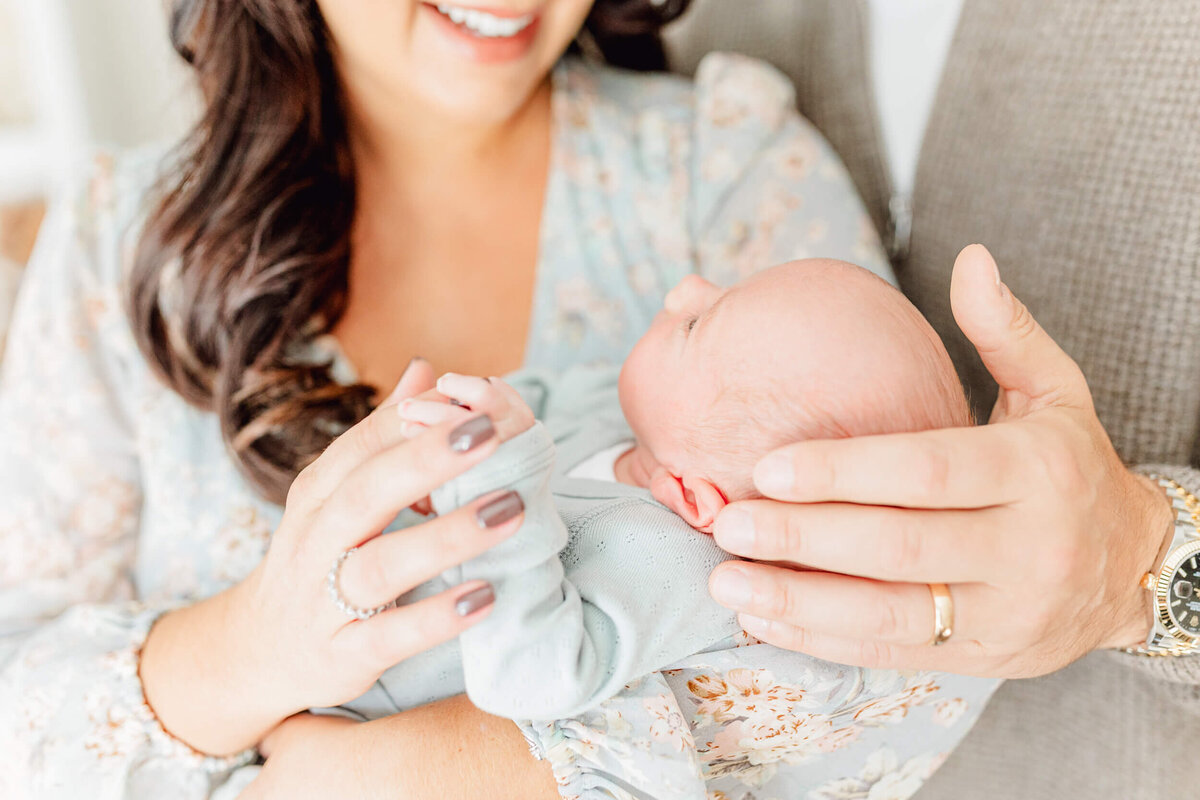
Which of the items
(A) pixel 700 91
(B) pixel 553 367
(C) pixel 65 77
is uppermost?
(A) pixel 700 91

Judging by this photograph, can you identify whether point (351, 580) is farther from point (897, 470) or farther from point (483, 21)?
point (483, 21)

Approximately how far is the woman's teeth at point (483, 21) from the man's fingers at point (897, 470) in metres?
0.73

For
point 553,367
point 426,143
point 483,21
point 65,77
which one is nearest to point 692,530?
point 553,367

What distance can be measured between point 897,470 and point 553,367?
70 centimetres

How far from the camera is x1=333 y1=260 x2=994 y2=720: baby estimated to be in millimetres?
655

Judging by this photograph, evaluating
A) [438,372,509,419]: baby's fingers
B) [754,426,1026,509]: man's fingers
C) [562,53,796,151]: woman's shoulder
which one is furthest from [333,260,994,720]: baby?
[562,53,796,151]: woman's shoulder

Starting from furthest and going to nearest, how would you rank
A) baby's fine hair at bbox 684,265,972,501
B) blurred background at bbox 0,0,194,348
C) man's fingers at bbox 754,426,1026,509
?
blurred background at bbox 0,0,194,348
baby's fine hair at bbox 684,265,972,501
man's fingers at bbox 754,426,1026,509

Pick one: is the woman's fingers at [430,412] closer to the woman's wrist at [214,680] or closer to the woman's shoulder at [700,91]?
the woman's wrist at [214,680]

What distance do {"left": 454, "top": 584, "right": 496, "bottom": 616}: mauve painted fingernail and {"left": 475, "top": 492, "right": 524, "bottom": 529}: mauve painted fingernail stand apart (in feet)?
0.18

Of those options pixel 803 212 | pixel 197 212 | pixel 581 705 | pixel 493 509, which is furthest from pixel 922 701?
pixel 197 212

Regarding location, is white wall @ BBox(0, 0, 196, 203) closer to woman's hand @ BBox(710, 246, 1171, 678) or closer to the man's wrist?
woman's hand @ BBox(710, 246, 1171, 678)

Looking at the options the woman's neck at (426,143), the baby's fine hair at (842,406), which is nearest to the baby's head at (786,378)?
the baby's fine hair at (842,406)

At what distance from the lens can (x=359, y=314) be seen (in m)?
1.25

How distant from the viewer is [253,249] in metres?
1.18
